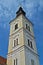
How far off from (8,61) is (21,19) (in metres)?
12.2

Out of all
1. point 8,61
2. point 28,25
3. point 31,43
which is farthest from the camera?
point 28,25

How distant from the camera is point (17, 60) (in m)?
41.7

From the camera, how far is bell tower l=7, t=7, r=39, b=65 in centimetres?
4162

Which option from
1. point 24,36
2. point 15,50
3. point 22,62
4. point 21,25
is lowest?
point 22,62

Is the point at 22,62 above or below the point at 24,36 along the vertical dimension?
below

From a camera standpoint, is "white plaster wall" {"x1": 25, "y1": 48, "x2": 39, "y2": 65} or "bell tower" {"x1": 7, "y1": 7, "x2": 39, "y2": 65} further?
"bell tower" {"x1": 7, "y1": 7, "x2": 39, "y2": 65}

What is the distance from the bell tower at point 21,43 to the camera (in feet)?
137

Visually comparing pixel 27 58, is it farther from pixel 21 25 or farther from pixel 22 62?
pixel 21 25

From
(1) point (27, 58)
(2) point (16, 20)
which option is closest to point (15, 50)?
(1) point (27, 58)

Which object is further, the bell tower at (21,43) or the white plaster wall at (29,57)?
the bell tower at (21,43)

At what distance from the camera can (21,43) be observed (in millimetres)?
43844

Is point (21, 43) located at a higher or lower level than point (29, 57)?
higher

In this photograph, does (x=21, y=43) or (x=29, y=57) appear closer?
(x=29, y=57)

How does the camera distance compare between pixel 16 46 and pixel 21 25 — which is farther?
pixel 21 25
